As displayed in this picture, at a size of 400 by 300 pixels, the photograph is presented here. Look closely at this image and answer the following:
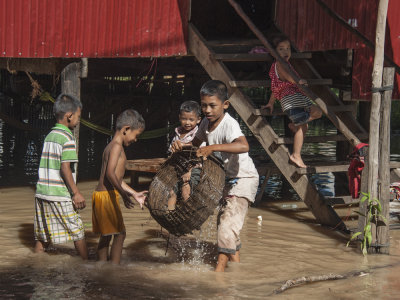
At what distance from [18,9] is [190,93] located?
6.88 m

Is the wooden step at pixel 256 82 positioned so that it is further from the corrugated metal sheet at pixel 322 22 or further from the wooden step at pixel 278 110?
the corrugated metal sheet at pixel 322 22

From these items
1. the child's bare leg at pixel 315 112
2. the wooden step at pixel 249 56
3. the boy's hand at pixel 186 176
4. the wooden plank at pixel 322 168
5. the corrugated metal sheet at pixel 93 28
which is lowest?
the boy's hand at pixel 186 176

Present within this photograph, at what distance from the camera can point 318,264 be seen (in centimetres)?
630

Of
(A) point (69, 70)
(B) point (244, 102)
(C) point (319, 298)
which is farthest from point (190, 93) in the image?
(C) point (319, 298)

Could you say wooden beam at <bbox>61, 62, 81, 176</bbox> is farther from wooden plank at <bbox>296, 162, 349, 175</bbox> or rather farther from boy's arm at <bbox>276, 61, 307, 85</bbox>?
wooden plank at <bbox>296, 162, 349, 175</bbox>

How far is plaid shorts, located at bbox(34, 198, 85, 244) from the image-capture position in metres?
5.73

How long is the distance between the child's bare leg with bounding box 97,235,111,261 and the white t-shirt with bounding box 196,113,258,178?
1.25m

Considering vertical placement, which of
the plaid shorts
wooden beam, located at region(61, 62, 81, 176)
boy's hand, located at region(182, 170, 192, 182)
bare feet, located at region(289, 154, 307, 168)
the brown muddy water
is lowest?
the brown muddy water

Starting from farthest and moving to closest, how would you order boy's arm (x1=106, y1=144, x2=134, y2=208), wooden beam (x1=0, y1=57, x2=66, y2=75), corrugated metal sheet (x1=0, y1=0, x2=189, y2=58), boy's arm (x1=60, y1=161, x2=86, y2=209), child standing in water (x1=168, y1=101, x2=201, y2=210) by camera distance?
wooden beam (x1=0, y1=57, x2=66, y2=75) → corrugated metal sheet (x1=0, y1=0, x2=189, y2=58) → child standing in water (x1=168, y1=101, x2=201, y2=210) → boy's arm (x1=60, y1=161, x2=86, y2=209) → boy's arm (x1=106, y1=144, x2=134, y2=208)

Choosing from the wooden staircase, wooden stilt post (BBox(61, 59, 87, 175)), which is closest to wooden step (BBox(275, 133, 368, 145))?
the wooden staircase

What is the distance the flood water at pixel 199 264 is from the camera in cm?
523

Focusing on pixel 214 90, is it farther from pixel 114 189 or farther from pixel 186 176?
pixel 114 189

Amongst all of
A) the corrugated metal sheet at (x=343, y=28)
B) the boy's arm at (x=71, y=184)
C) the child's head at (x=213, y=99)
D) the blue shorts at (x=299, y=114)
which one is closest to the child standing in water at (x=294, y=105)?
the blue shorts at (x=299, y=114)

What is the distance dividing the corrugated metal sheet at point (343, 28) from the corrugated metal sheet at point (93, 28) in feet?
5.19
